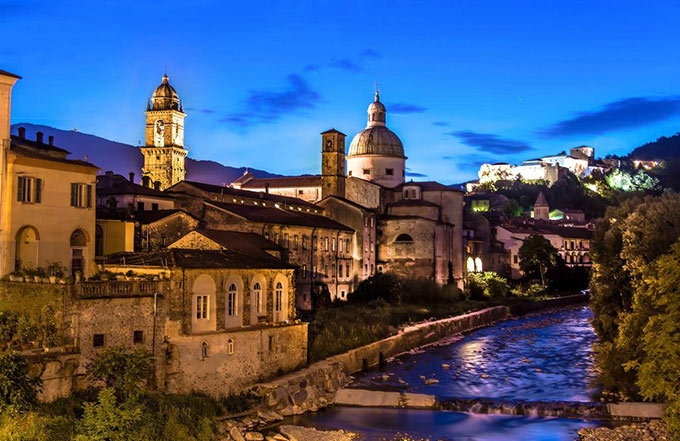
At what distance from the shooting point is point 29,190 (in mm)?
29922

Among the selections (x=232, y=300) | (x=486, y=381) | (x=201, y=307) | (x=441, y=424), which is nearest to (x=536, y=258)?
(x=486, y=381)

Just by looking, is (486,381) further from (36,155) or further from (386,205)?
(386,205)

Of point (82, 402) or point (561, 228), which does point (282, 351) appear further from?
point (561, 228)

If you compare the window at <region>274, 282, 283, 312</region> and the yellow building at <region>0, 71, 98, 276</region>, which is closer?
the yellow building at <region>0, 71, 98, 276</region>

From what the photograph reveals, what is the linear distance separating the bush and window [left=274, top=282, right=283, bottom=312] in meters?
37.7

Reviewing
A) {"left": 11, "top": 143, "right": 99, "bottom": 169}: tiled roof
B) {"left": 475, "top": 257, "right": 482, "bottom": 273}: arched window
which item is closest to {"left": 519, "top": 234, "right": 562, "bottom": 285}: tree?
{"left": 475, "top": 257, "right": 482, "bottom": 273}: arched window

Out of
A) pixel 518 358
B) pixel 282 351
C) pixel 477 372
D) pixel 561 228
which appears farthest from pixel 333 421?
pixel 561 228

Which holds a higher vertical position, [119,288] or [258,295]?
[119,288]

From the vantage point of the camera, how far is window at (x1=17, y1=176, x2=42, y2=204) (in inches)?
1164

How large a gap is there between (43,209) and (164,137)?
57.9m

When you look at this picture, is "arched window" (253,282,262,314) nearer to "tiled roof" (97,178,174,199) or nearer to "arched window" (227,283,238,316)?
"arched window" (227,283,238,316)

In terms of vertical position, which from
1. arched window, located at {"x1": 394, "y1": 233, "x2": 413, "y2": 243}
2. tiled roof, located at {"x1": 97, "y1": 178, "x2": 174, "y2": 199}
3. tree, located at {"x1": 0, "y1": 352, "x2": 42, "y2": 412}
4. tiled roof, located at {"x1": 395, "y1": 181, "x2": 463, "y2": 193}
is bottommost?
tree, located at {"x1": 0, "y1": 352, "x2": 42, "y2": 412}

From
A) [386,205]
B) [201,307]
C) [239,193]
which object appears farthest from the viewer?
[386,205]

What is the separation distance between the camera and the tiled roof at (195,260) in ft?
88.1
